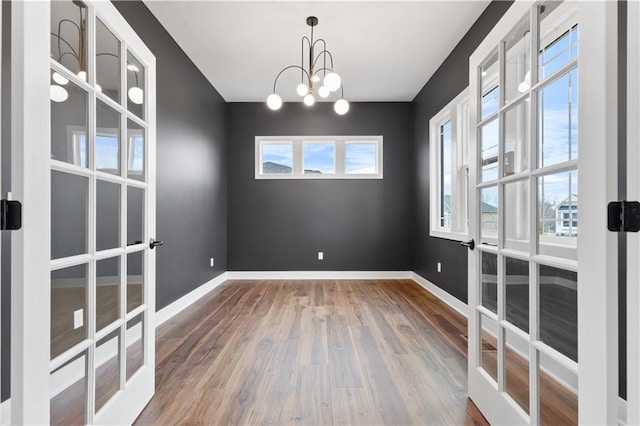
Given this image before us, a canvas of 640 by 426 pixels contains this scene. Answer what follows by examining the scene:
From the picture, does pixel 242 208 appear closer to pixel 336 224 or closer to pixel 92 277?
pixel 336 224

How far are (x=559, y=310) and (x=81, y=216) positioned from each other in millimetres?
1787

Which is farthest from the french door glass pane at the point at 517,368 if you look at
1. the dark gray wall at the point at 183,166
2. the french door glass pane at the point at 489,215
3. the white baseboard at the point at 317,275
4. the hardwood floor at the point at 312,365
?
the white baseboard at the point at 317,275

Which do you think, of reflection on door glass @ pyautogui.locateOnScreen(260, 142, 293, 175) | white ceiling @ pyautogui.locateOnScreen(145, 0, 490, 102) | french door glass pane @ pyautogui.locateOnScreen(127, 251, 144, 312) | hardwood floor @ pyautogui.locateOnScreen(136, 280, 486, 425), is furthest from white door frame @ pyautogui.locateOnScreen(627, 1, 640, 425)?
reflection on door glass @ pyautogui.locateOnScreen(260, 142, 293, 175)

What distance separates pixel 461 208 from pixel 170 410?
3.28 meters

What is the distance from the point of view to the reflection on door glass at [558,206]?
3.44 ft

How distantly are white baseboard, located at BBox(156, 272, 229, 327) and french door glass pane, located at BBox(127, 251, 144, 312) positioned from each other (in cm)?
150

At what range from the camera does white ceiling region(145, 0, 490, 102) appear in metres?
2.72

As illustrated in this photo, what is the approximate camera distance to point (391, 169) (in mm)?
5043

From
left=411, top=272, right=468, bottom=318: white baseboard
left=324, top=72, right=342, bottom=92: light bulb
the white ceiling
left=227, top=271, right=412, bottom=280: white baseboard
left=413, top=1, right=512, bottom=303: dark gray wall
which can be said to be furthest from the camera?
left=227, top=271, right=412, bottom=280: white baseboard

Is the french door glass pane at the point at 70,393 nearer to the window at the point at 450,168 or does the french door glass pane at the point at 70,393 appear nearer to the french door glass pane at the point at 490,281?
the french door glass pane at the point at 490,281

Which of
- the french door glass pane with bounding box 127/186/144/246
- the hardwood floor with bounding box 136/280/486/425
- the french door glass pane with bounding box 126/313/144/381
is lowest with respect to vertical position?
the hardwood floor with bounding box 136/280/486/425

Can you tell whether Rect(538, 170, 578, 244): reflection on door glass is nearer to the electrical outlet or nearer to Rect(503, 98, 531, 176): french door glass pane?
Rect(503, 98, 531, 176): french door glass pane

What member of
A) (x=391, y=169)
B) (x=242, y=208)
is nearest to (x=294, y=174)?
(x=242, y=208)

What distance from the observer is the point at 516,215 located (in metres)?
1.31
